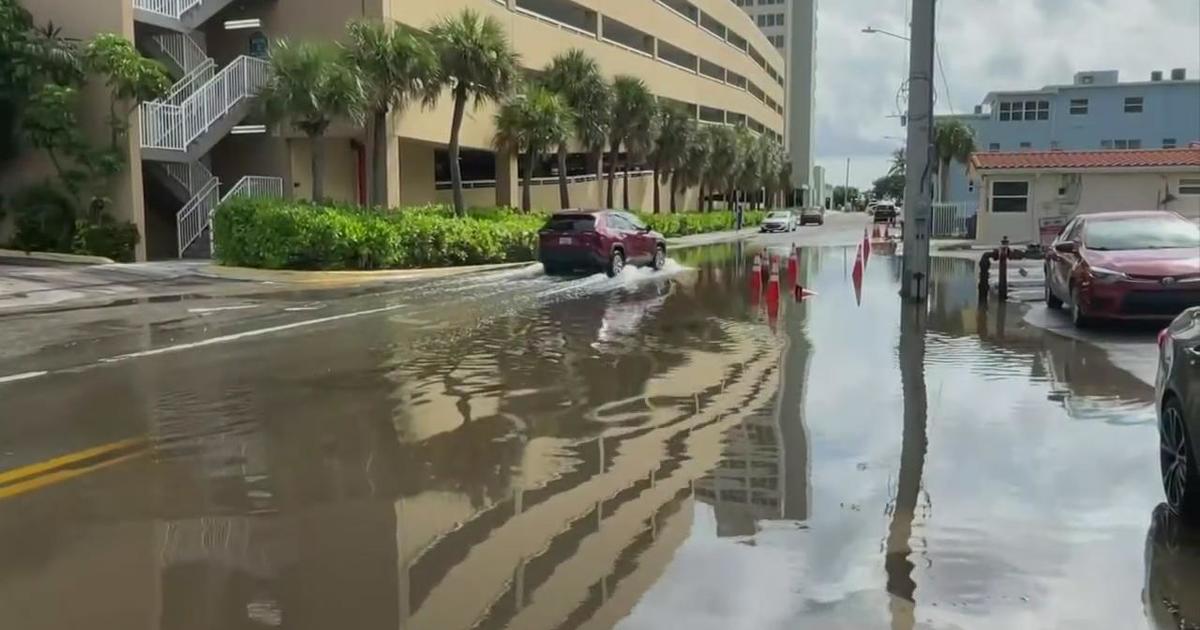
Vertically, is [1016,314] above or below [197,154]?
below

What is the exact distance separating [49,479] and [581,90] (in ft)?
116

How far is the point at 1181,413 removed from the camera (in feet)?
18.6

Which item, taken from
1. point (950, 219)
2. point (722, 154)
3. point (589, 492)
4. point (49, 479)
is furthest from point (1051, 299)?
point (722, 154)

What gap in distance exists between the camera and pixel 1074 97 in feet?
227

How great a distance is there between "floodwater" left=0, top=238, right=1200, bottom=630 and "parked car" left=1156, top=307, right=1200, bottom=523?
18cm

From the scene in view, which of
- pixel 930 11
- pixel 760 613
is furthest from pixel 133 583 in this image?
pixel 930 11

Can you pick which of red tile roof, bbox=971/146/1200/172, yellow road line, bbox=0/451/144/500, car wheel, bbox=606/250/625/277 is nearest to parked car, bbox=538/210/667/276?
car wheel, bbox=606/250/625/277

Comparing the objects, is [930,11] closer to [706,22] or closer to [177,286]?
[177,286]

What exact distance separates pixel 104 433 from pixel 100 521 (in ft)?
8.06

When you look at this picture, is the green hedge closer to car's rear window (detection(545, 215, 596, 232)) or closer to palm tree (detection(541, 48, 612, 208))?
car's rear window (detection(545, 215, 596, 232))

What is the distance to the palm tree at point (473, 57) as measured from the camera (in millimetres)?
28812

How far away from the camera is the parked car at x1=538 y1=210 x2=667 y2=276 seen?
79.4 ft

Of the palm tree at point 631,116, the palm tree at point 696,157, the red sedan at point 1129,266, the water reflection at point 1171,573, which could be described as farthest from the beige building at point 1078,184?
the water reflection at point 1171,573

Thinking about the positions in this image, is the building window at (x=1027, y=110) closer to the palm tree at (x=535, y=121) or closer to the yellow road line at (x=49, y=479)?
the palm tree at (x=535, y=121)
